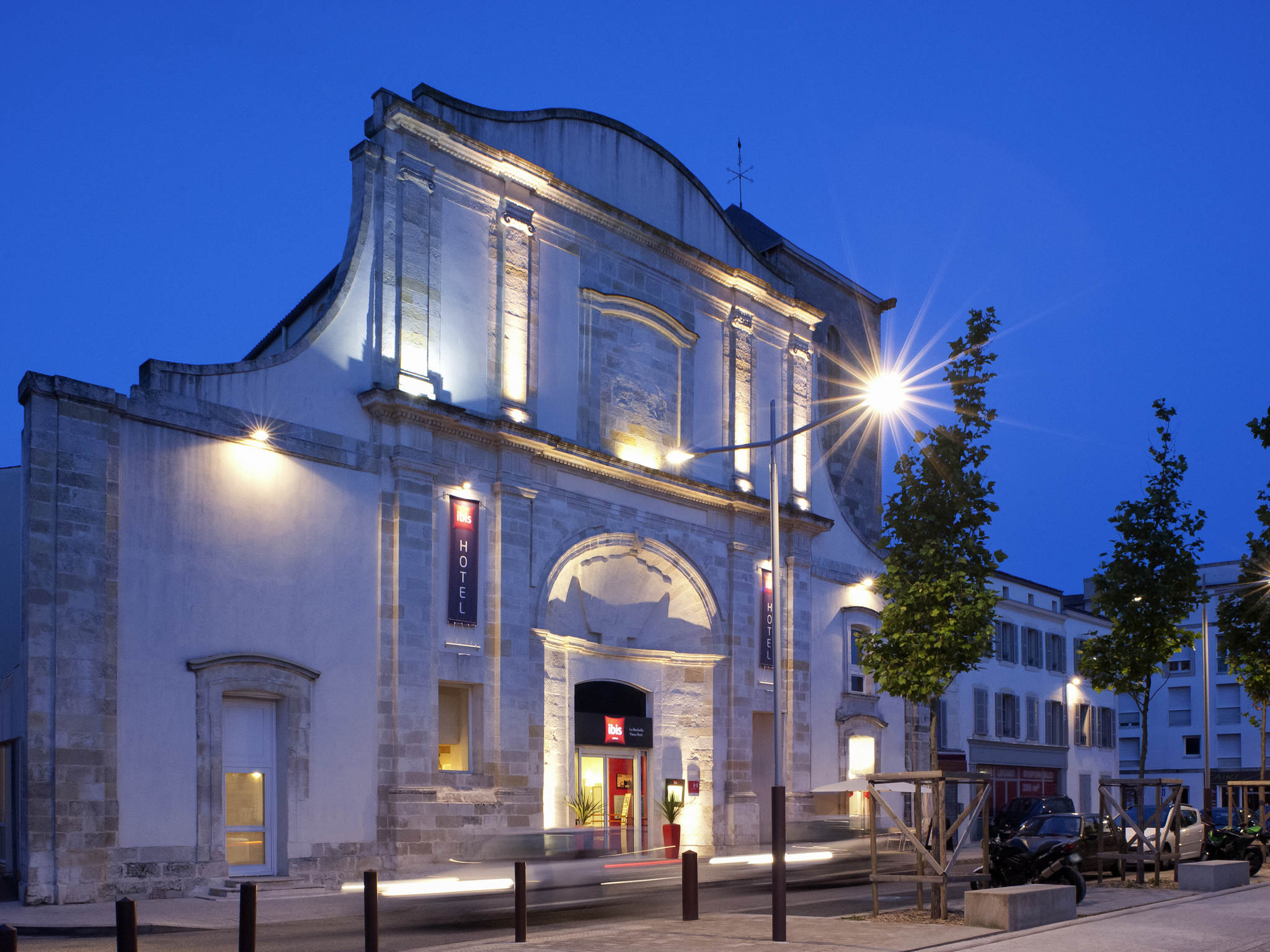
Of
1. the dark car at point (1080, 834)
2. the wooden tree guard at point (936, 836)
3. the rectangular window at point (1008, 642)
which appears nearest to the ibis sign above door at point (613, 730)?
the dark car at point (1080, 834)

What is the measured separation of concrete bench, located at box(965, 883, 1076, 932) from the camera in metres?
15.5

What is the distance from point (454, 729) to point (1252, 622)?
1952 cm

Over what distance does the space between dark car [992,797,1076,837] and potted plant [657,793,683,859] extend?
1290 centimetres

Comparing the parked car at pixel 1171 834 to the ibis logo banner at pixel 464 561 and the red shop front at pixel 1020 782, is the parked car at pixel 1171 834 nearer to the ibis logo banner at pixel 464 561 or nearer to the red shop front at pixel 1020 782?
the ibis logo banner at pixel 464 561

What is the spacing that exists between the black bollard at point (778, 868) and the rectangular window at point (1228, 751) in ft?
→ 219

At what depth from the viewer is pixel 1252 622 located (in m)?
31.4

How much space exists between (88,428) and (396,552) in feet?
21.7

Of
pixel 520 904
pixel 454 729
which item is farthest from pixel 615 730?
pixel 520 904

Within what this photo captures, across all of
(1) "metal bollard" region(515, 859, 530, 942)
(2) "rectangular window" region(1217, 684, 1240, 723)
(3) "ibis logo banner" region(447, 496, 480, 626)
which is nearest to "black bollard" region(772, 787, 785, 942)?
(1) "metal bollard" region(515, 859, 530, 942)

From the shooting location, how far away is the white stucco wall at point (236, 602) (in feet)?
70.1

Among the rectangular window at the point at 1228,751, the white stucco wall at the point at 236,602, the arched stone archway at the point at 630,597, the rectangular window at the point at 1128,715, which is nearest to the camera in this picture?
the white stucco wall at the point at 236,602

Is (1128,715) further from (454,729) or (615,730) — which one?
(454,729)

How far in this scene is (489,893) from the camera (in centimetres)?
2152

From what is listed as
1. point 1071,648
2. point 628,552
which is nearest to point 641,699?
point 628,552
